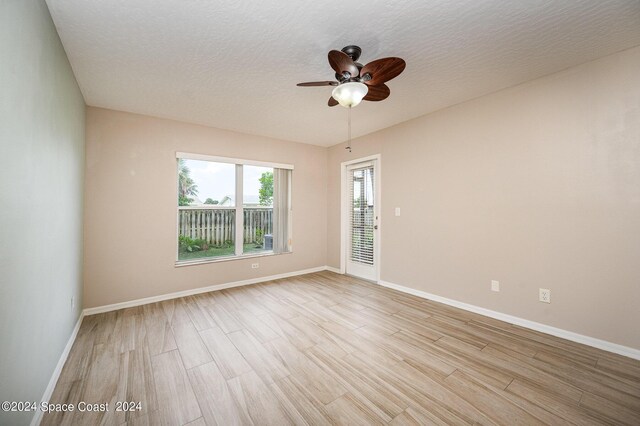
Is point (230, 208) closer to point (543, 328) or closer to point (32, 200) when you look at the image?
point (32, 200)

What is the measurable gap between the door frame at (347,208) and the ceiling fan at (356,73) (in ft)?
7.27

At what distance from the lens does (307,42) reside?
2.02 m

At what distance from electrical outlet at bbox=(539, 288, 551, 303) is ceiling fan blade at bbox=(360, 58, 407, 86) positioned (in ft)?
8.59

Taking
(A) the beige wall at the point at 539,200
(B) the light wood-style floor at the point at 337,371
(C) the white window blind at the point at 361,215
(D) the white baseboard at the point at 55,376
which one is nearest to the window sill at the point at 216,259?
(B) the light wood-style floor at the point at 337,371

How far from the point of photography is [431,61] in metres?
2.28

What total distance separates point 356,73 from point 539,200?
2316 millimetres

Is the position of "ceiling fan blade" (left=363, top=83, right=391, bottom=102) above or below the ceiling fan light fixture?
above

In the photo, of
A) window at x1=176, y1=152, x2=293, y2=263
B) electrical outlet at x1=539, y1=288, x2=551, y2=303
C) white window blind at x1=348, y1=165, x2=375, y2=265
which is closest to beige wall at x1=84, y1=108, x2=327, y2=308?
window at x1=176, y1=152, x2=293, y2=263

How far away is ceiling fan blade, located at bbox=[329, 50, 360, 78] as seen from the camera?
1.75 m

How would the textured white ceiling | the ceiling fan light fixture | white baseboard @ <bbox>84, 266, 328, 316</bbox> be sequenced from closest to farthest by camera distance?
the textured white ceiling → the ceiling fan light fixture → white baseboard @ <bbox>84, 266, 328, 316</bbox>

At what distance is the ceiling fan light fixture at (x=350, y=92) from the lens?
1.99 m

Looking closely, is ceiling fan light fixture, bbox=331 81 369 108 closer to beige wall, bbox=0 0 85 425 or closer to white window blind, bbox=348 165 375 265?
beige wall, bbox=0 0 85 425

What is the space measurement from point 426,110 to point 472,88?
68 cm

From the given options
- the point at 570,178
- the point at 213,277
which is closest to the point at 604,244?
the point at 570,178
